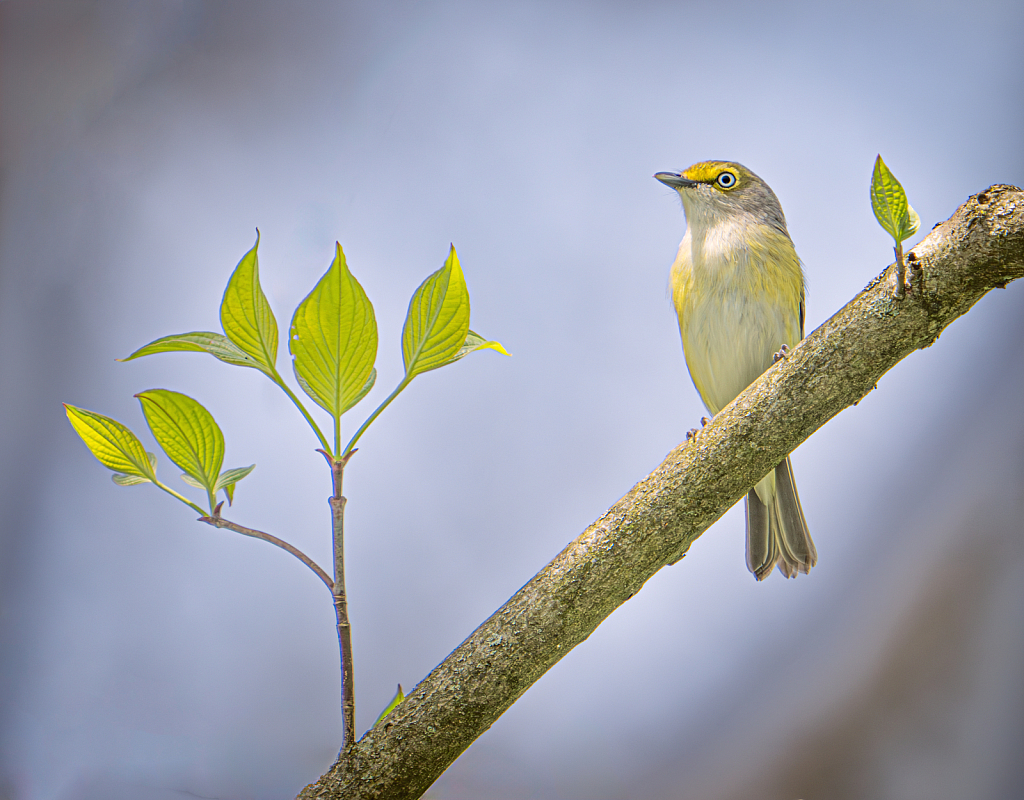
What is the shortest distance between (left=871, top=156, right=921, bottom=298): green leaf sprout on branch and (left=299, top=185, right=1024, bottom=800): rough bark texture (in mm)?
58

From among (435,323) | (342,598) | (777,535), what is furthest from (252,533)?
(777,535)

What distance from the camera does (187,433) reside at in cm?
52

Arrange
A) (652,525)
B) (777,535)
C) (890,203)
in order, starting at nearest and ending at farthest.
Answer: (890,203) → (652,525) → (777,535)

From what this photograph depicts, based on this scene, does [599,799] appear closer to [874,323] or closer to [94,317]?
[874,323]

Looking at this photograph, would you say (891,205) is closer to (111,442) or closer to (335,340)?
(335,340)

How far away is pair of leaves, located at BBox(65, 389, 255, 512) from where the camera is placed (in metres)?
0.52

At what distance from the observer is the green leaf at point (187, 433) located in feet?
1.70

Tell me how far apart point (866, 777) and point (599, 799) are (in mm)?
401

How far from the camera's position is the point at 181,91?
3.59 ft

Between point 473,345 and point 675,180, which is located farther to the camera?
point 675,180

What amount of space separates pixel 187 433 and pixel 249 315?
0.12 metres

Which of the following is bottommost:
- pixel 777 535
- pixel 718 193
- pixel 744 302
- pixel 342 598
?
pixel 777 535

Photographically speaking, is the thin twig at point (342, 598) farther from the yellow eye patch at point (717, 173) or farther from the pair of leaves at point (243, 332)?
the yellow eye patch at point (717, 173)

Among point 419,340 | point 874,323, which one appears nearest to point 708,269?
point 874,323
